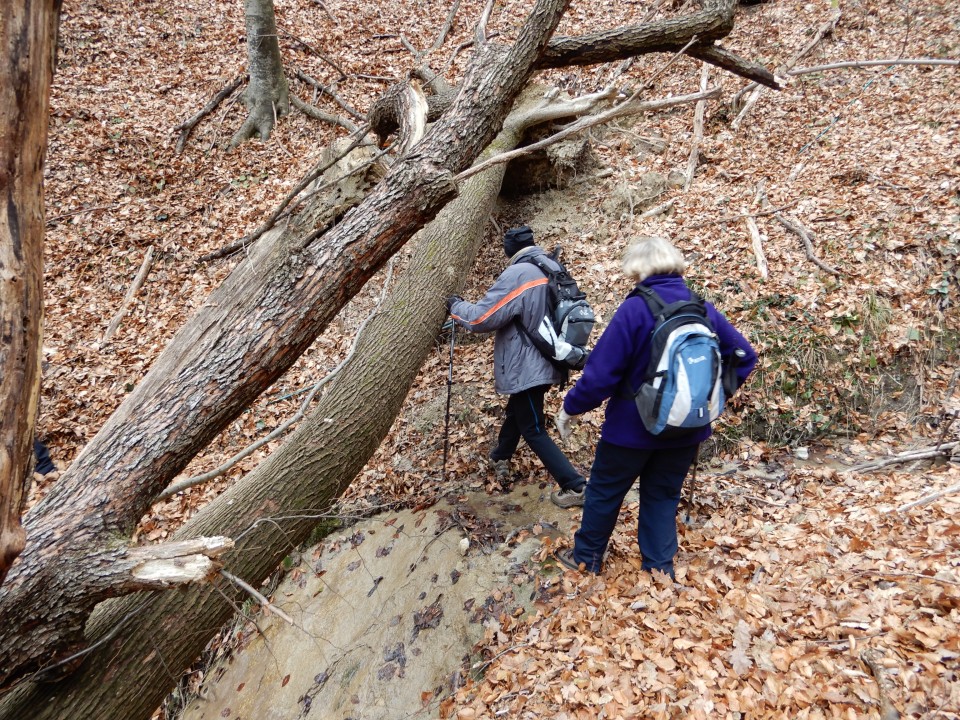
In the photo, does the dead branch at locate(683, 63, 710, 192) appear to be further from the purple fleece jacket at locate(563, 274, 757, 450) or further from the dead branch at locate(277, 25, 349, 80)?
the dead branch at locate(277, 25, 349, 80)

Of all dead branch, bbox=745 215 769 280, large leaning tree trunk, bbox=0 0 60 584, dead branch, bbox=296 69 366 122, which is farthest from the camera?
dead branch, bbox=296 69 366 122

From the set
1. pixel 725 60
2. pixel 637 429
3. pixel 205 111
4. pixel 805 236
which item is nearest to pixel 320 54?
pixel 205 111

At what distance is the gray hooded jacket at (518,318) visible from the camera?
4098 mm

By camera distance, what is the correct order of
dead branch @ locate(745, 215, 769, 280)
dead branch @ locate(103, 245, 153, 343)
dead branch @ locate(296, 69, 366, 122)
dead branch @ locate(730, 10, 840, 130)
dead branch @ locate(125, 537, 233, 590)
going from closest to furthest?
1. dead branch @ locate(125, 537, 233, 590)
2. dead branch @ locate(745, 215, 769, 280)
3. dead branch @ locate(103, 245, 153, 343)
4. dead branch @ locate(730, 10, 840, 130)
5. dead branch @ locate(296, 69, 366, 122)

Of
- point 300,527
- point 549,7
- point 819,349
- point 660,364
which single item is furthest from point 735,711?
point 549,7

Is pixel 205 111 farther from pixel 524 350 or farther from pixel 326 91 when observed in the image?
pixel 524 350

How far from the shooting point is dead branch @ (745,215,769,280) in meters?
5.29

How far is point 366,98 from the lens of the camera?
9.67m

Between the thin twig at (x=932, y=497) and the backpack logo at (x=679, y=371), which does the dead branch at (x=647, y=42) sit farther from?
the thin twig at (x=932, y=497)

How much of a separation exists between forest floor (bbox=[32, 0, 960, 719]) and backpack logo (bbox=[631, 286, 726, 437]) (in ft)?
3.84

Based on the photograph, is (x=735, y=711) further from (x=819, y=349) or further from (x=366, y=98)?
(x=366, y=98)

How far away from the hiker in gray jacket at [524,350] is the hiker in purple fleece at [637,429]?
0.68 meters

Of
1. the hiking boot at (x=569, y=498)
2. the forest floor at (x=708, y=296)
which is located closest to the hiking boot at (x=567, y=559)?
the forest floor at (x=708, y=296)

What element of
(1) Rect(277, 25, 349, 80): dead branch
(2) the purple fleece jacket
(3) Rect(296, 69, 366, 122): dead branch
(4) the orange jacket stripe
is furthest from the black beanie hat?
(1) Rect(277, 25, 349, 80): dead branch
